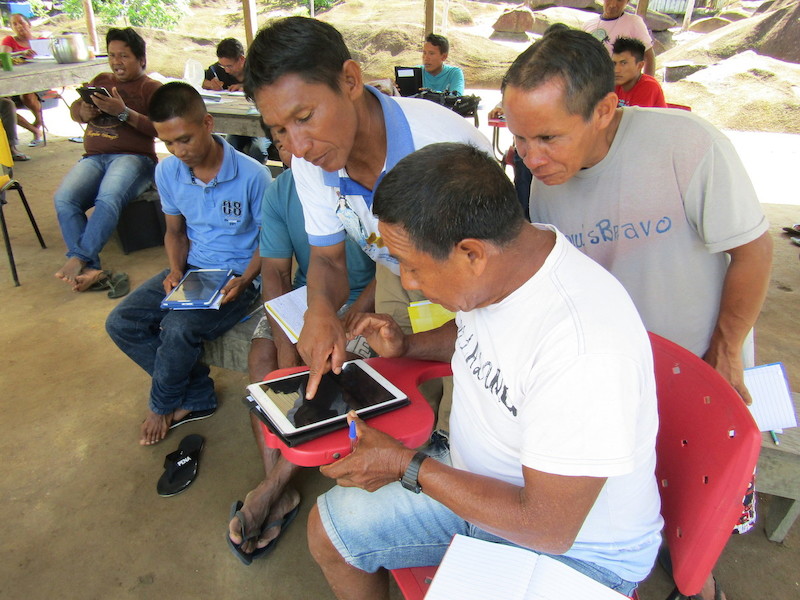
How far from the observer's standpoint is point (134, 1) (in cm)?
1392

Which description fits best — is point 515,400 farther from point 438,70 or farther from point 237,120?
point 438,70

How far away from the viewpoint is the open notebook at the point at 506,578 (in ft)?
3.29

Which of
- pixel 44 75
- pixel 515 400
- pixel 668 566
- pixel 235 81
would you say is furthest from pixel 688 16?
pixel 515 400

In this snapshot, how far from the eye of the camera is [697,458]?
3.80ft

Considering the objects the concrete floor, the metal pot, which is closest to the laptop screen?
the metal pot

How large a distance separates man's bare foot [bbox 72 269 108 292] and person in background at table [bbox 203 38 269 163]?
6.49 feet

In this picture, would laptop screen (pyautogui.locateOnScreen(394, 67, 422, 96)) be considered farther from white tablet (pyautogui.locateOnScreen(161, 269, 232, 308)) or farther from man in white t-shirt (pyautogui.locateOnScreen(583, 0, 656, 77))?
white tablet (pyautogui.locateOnScreen(161, 269, 232, 308))

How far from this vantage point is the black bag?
5.41m

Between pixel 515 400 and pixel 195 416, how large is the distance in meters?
2.00

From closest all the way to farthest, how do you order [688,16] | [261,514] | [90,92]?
[261,514]
[90,92]
[688,16]

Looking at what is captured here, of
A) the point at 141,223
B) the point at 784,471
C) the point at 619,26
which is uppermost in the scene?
the point at 619,26

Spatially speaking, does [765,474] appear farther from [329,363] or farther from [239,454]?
[239,454]

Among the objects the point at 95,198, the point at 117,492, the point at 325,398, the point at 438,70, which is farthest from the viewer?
the point at 438,70

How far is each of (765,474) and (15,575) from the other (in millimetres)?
2515
